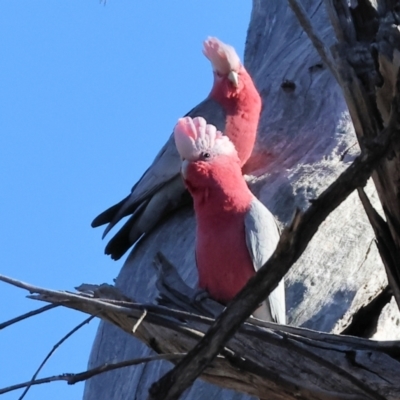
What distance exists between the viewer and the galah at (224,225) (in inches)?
112

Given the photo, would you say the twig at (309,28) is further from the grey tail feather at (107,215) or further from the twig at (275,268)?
the grey tail feather at (107,215)

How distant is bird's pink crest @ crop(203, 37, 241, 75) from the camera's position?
13.4 ft

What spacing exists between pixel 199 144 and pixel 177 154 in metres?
0.82

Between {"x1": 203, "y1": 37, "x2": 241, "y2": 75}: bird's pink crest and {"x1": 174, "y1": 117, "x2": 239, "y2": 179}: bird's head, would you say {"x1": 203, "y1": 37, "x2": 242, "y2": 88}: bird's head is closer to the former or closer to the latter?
{"x1": 203, "y1": 37, "x2": 241, "y2": 75}: bird's pink crest

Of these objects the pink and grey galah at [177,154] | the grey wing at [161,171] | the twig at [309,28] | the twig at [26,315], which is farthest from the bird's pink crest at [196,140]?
the twig at [26,315]

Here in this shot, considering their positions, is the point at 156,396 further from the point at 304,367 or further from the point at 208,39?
the point at 208,39

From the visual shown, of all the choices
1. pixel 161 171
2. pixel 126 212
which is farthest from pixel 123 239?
pixel 161 171

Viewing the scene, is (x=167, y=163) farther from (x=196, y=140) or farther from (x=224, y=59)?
(x=196, y=140)

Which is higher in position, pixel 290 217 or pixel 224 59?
pixel 224 59

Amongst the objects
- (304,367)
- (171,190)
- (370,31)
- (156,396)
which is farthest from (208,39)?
(156,396)

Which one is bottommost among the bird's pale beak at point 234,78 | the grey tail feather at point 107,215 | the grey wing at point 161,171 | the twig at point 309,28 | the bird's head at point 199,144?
the twig at point 309,28

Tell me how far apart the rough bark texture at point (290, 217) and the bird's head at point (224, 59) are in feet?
0.69

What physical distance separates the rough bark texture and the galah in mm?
172

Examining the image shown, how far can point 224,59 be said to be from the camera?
4113 mm
